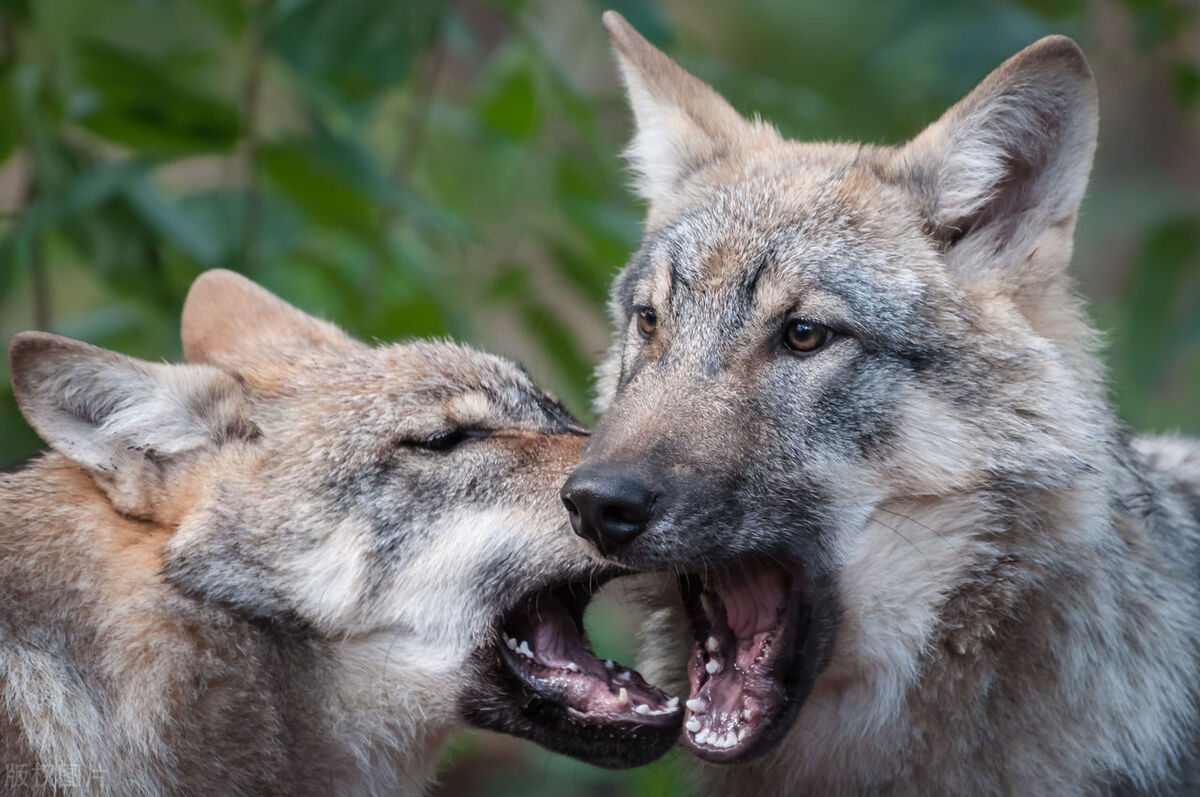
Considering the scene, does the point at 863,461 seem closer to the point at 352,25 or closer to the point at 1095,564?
the point at 1095,564

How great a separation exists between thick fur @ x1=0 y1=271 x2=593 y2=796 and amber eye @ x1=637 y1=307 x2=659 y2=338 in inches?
17.2

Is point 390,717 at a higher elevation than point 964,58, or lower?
lower

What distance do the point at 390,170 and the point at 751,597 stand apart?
3.83 meters

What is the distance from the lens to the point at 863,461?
12.9ft

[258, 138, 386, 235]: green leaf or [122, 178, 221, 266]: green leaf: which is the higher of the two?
[258, 138, 386, 235]: green leaf

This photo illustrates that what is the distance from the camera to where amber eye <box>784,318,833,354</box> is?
405cm

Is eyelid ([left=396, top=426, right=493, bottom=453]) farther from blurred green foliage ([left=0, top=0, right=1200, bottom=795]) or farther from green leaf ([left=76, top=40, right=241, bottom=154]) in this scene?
green leaf ([left=76, top=40, right=241, bottom=154])

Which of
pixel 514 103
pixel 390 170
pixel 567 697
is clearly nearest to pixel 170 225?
pixel 390 170

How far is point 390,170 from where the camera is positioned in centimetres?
710

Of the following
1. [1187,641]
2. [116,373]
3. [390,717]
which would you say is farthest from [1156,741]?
[116,373]

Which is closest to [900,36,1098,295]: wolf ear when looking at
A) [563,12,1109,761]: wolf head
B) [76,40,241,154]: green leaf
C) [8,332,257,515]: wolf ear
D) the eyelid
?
[563,12,1109,761]: wolf head

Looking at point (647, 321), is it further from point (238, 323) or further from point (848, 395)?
point (238, 323)

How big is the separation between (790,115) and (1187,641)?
3.62 meters

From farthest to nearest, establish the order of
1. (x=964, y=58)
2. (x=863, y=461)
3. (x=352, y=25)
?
(x=964, y=58)
(x=352, y=25)
(x=863, y=461)
